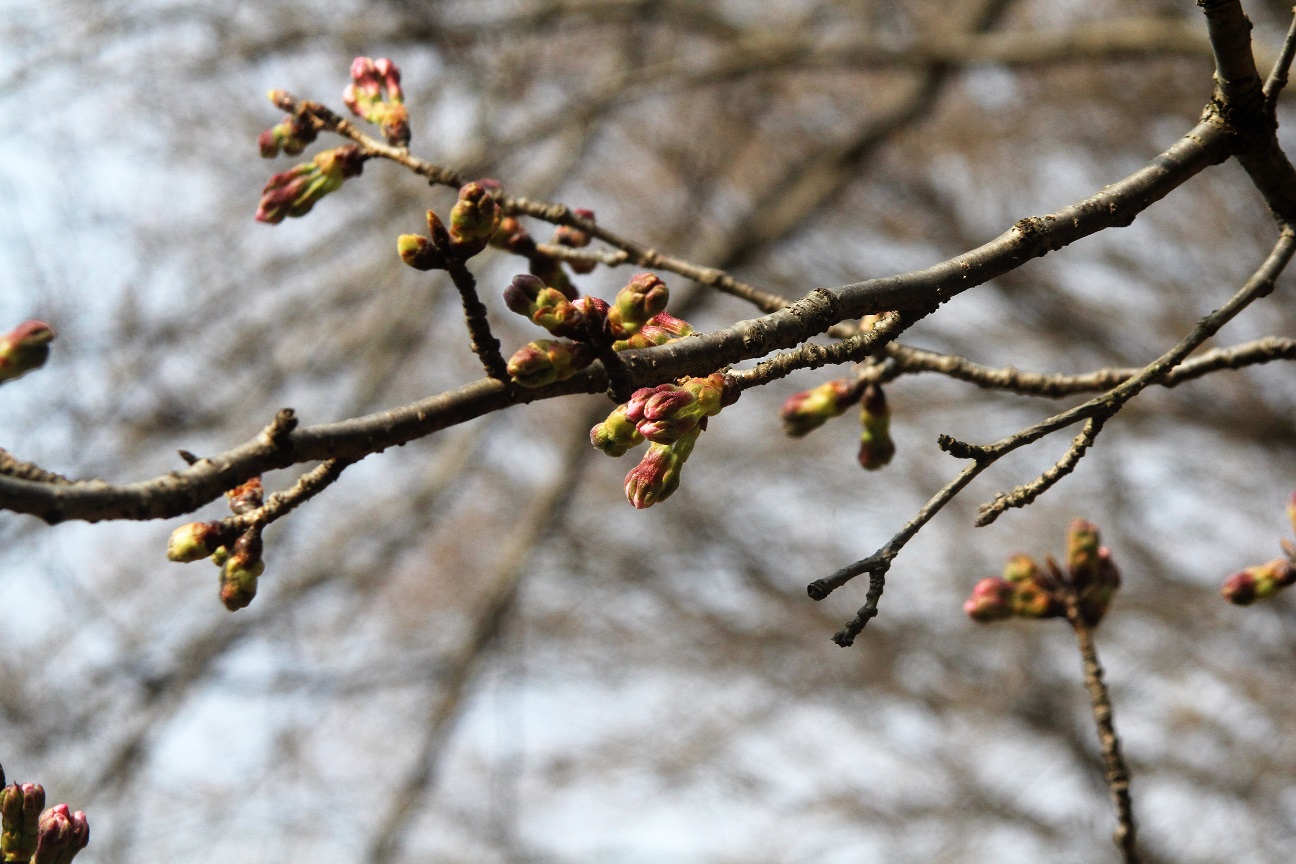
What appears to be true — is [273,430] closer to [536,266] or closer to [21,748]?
[536,266]

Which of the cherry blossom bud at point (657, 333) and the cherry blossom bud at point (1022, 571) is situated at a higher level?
the cherry blossom bud at point (1022, 571)

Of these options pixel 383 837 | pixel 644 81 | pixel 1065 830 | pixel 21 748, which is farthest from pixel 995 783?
pixel 21 748

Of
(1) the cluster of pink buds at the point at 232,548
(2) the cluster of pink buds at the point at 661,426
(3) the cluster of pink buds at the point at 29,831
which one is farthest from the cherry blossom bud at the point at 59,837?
(2) the cluster of pink buds at the point at 661,426

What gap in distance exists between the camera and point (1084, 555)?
2.33 m

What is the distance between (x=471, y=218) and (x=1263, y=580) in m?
1.65

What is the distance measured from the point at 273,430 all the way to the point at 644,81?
20.1 feet

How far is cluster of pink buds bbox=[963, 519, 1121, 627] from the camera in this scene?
2324mm

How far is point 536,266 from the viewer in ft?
6.63

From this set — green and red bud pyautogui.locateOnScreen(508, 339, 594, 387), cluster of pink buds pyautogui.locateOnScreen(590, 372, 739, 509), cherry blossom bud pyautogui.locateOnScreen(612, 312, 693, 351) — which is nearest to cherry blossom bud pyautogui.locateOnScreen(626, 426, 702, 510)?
cluster of pink buds pyautogui.locateOnScreen(590, 372, 739, 509)

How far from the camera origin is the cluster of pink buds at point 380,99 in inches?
79.8

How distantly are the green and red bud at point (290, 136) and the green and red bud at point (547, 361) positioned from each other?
0.96m

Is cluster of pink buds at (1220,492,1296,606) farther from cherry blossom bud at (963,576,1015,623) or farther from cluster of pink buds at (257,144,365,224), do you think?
cluster of pink buds at (257,144,365,224)

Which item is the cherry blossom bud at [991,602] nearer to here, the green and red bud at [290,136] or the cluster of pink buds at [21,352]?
the green and red bud at [290,136]

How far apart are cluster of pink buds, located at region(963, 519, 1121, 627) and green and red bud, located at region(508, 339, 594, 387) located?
1.36 m
